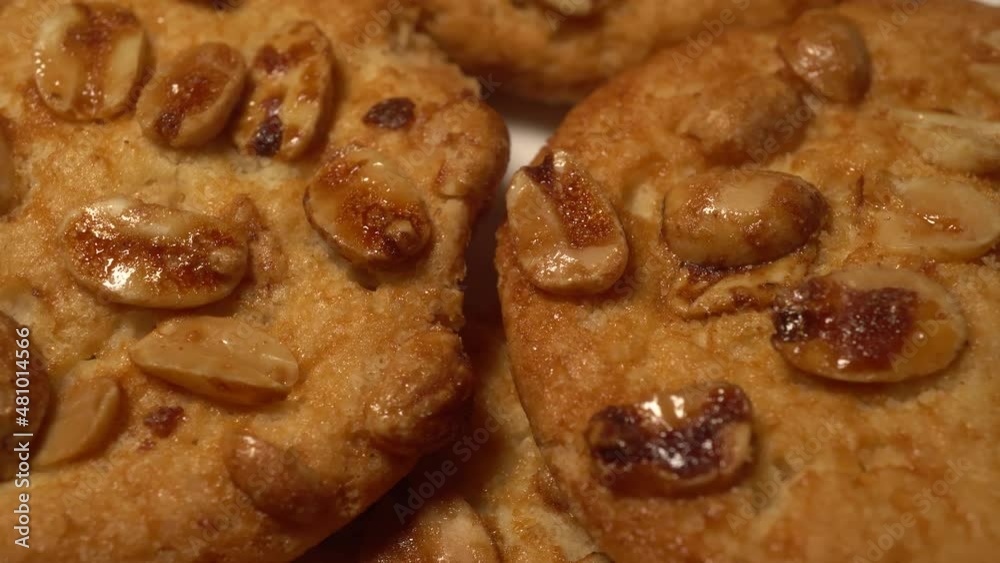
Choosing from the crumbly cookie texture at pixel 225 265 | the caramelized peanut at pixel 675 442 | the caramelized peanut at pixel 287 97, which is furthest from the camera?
the caramelized peanut at pixel 287 97

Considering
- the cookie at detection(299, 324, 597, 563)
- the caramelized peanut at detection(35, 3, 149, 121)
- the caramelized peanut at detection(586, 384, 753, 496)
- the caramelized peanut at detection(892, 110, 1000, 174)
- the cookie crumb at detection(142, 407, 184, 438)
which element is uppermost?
the caramelized peanut at detection(35, 3, 149, 121)

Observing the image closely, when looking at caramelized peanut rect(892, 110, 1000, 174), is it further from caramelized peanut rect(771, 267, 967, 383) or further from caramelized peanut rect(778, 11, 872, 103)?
caramelized peanut rect(771, 267, 967, 383)

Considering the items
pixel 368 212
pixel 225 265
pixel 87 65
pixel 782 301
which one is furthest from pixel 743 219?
A: pixel 87 65

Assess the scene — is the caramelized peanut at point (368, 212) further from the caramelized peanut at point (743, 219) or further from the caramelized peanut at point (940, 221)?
the caramelized peanut at point (940, 221)

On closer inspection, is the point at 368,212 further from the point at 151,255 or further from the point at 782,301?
the point at 782,301

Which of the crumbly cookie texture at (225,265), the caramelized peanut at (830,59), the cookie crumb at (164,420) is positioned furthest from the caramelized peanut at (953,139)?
the cookie crumb at (164,420)

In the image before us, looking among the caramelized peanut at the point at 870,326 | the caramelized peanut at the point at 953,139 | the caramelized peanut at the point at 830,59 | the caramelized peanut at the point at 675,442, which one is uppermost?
the caramelized peanut at the point at 830,59

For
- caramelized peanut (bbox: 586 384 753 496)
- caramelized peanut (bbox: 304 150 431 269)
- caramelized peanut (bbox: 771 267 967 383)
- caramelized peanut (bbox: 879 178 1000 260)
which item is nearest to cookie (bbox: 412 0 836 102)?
caramelized peanut (bbox: 304 150 431 269)

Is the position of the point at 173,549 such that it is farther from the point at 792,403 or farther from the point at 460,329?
the point at 792,403
